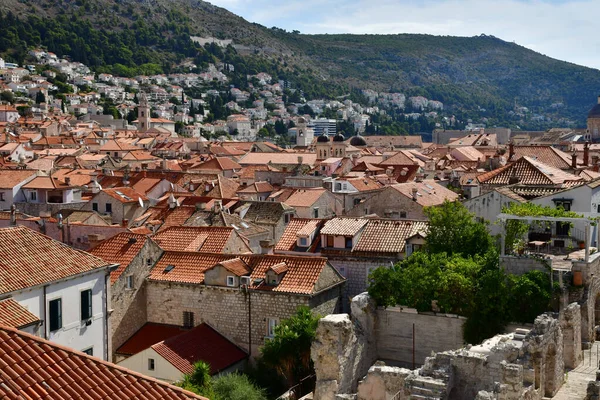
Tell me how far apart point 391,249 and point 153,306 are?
10.4m

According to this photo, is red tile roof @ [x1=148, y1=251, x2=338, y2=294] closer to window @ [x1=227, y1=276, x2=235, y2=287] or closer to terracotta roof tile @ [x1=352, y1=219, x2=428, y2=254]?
window @ [x1=227, y1=276, x2=235, y2=287]

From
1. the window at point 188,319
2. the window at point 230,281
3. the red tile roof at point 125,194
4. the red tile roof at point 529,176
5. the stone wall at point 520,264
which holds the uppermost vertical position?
the red tile roof at point 529,176

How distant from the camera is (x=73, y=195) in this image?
55.3 metres

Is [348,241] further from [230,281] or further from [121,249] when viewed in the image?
[121,249]

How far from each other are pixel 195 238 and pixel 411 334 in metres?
12.5

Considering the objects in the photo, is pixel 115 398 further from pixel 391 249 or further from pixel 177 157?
pixel 177 157

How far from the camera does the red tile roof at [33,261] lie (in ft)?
68.6

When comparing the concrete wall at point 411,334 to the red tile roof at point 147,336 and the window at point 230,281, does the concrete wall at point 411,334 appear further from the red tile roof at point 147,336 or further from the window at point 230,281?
the red tile roof at point 147,336

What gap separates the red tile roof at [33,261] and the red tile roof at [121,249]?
5199 mm

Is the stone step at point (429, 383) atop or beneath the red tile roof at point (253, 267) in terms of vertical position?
beneath

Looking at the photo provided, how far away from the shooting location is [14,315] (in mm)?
18172

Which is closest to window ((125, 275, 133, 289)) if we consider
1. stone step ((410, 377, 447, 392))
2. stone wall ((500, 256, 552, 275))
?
stone step ((410, 377, 447, 392))

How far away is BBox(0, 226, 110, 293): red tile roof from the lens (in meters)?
20.9

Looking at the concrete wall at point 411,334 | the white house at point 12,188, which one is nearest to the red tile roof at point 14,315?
the concrete wall at point 411,334
